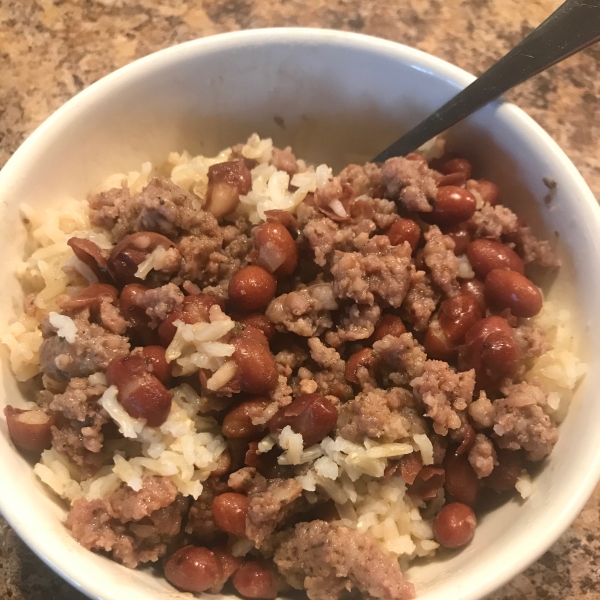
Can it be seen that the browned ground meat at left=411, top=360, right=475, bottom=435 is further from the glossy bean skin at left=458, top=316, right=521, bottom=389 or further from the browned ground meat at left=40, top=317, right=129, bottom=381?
the browned ground meat at left=40, top=317, right=129, bottom=381

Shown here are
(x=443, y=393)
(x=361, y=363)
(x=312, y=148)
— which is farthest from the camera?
(x=312, y=148)

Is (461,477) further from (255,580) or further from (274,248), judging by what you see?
(274,248)

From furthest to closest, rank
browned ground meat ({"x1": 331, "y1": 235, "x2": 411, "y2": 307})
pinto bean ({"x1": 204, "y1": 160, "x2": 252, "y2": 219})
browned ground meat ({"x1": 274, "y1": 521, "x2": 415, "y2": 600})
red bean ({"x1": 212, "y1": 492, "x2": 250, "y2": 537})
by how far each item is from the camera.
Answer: pinto bean ({"x1": 204, "y1": 160, "x2": 252, "y2": 219}), browned ground meat ({"x1": 331, "y1": 235, "x2": 411, "y2": 307}), red bean ({"x1": 212, "y1": 492, "x2": 250, "y2": 537}), browned ground meat ({"x1": 274, "y1": 521, "x2": 415, "y2": 600})

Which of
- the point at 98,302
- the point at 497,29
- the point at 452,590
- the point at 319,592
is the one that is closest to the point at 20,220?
the point at 98,302

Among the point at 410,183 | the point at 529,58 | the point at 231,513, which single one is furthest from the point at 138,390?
the point at 529,58

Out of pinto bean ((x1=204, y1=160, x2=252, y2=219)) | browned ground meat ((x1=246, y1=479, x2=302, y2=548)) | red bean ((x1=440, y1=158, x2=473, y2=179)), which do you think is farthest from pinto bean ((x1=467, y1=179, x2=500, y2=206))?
browned ground meat ((x1=246, y1=479, x2=302, y2=548))

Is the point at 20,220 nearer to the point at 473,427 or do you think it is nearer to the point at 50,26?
the point at 50,26
